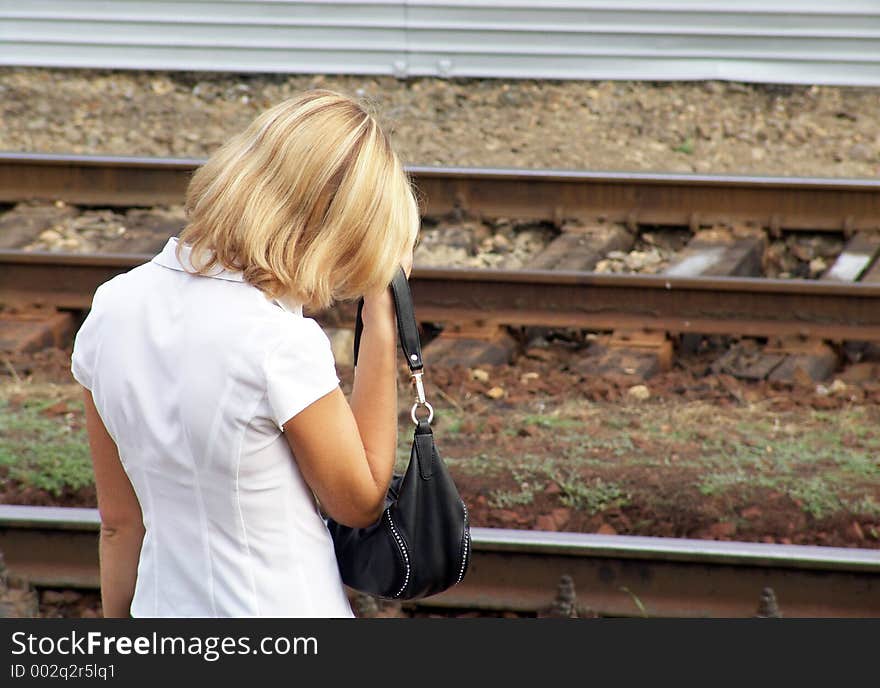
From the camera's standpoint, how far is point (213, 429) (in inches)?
71.0

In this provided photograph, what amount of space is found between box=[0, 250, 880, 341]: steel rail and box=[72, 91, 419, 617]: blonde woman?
370 cm

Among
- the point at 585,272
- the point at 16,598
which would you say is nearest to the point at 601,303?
the point at 585,272

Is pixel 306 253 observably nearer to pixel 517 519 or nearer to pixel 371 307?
pixel 371 307

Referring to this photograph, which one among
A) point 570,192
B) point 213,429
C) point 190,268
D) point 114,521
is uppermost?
point 190,268

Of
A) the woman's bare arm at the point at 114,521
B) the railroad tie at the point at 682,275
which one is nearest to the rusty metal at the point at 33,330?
the railroad tie at the point at 682,275

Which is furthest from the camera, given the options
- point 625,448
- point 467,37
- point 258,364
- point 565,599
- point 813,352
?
point 467,37

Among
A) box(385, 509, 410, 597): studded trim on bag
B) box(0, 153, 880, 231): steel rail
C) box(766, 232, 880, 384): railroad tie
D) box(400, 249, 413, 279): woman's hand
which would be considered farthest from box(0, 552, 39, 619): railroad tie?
box(0, 153, 880, 231): steel rail

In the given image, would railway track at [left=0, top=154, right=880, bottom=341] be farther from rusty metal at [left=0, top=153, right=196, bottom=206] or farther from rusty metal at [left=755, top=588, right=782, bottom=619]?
rusty metal at [left=755, top=588, right=782, bottom=619]

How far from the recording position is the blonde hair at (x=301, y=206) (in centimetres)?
181

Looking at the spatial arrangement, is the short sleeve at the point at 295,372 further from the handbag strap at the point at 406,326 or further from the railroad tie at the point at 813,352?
the railroad tie at the point at 813,352

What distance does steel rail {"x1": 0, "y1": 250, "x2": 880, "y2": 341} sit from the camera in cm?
539

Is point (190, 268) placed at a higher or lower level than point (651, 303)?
higher

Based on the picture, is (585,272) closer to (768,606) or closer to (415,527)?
(768,606)

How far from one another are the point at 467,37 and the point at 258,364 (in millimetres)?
8058
